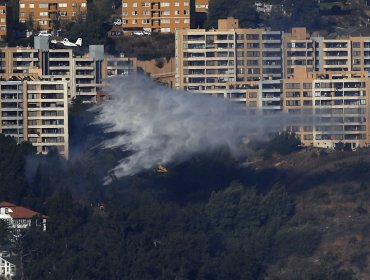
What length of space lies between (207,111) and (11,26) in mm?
31610

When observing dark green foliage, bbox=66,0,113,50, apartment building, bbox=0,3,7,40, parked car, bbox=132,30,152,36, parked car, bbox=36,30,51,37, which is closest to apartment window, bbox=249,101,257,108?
dark green foliage, bbox=66,0,113,50

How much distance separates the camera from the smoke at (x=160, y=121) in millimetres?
128125

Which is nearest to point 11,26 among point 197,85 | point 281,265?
point 197,85

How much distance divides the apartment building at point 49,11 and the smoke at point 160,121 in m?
29.6

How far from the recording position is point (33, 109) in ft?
456

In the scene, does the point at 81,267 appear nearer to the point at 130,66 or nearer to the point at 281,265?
the point at 281,265

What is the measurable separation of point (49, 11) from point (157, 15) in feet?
21.1

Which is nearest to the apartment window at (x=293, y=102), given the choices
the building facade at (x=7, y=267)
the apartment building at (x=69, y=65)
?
the apartment building at (x=69, y=65)

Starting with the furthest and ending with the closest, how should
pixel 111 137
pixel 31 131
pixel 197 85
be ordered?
pixel 197 85 < pixel 31 131 < pixel 111 137

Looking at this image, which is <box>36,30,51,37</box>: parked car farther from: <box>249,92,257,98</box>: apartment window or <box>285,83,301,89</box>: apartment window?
<box>285,83,301,89</box>: apartment window

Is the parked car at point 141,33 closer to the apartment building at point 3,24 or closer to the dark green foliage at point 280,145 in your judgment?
→ the apartment building at point 3,24

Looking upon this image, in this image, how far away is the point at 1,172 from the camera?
132 metres

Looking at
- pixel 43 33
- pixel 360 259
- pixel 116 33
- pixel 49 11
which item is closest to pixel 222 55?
pixel 116 33

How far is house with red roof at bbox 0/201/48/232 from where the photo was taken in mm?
126188
